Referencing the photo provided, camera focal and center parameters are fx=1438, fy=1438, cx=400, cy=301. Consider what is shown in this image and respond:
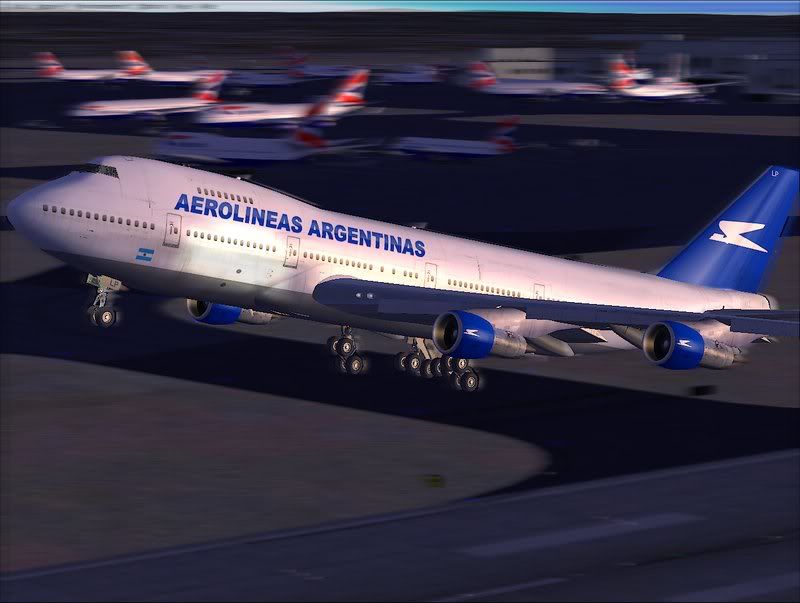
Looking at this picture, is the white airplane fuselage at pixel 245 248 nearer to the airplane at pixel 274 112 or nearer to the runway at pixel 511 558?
the runway at pixel 511 558

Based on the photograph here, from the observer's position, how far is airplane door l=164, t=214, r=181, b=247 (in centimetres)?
4788

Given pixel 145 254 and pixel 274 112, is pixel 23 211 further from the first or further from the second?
pixel 274 112

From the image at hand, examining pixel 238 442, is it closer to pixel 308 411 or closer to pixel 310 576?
pixel 308 411

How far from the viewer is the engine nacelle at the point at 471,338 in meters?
49.4

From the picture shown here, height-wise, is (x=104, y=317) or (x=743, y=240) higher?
(x=743, y=240)

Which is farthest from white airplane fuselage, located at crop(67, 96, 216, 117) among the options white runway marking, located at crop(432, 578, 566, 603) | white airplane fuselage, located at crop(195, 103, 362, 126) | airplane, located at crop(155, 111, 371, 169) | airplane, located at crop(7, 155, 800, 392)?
white runway marking, located at crop(432, 578, 566, 603)

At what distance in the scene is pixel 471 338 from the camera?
49.3 metres

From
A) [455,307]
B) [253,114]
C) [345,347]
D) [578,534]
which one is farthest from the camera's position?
[253,114]

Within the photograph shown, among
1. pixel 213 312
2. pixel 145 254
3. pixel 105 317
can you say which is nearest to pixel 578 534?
pixel 145 254

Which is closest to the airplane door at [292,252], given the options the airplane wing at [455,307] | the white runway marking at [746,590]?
the airplane wing at [455,307]

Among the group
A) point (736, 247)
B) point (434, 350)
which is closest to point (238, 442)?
point (434, 350)

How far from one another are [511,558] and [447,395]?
20.7m

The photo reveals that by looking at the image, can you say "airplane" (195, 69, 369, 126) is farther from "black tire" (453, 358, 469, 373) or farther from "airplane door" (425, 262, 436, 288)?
"black tire" (453, 358, 469, 373)

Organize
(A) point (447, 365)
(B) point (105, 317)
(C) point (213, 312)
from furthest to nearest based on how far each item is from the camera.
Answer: (A) point (447, 365) → (C) point (213, 312) → (B) point (105, 317)
